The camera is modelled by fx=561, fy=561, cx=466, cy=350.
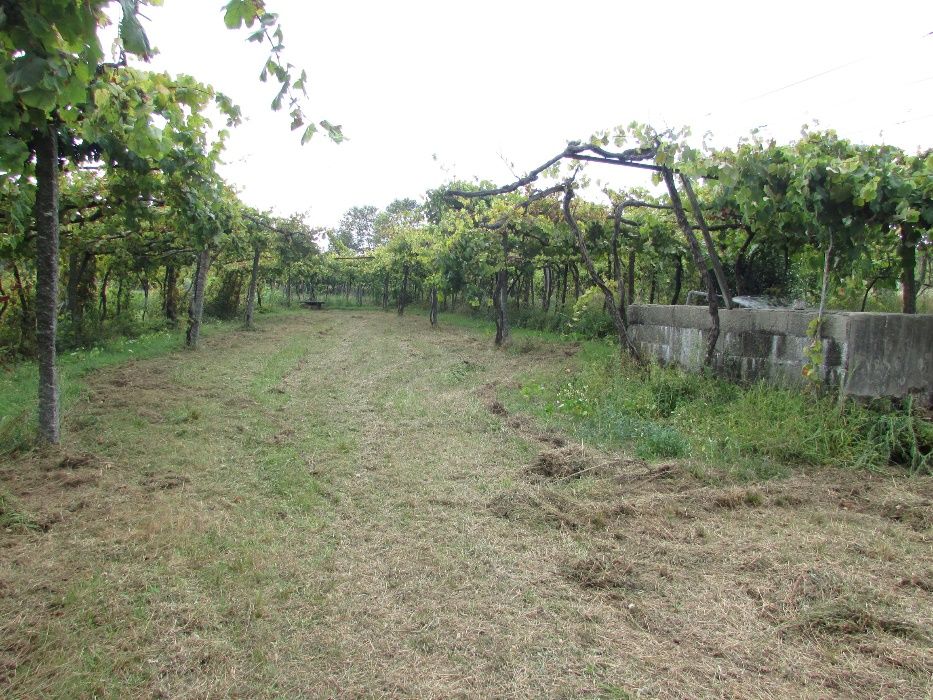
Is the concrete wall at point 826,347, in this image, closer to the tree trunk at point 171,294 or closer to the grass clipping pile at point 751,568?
the grass clipping pile at point 751,568

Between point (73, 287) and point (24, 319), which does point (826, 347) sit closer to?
point (24, 319)

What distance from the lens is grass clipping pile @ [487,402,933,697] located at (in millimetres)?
2209

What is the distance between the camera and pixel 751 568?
2.96 m

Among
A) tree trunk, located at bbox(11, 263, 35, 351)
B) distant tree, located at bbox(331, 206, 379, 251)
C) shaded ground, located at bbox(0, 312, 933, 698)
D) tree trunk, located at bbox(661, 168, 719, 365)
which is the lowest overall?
shaded ground, located at bbox(0, 312, 933, 698)

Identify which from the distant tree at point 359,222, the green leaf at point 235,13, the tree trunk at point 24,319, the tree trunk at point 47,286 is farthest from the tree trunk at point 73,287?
the distant tree at point 359,222

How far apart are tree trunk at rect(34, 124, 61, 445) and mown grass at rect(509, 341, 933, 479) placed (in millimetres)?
4722

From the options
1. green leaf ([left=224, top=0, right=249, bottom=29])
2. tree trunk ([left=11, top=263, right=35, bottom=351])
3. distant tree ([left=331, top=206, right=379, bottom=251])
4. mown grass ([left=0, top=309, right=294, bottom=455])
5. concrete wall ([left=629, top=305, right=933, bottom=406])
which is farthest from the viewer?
distant tree ([left=331, top=206, right=379, bottom=251])

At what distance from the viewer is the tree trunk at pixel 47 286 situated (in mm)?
4648

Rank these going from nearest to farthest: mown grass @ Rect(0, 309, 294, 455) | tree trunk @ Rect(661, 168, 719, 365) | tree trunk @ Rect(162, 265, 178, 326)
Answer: mown grass @ Rect(0, 309, 294, 455), tree trunk @ Rect(661, 168, 719, 365), tree trunk @ Rect(162, 265, 178, 326)

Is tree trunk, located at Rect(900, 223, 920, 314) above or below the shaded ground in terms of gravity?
above

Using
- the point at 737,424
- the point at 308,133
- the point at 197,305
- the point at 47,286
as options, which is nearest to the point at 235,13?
the point at 308,133

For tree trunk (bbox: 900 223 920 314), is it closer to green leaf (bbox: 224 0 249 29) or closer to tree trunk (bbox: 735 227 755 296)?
tree trunk (bbox: 735 227 755 296)

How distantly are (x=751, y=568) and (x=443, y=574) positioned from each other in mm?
1627

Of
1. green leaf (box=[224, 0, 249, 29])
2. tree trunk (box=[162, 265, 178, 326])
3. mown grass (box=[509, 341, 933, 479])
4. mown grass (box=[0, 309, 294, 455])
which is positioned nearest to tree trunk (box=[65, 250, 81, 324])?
mown grass (box=[0, 309, 294, 455])
